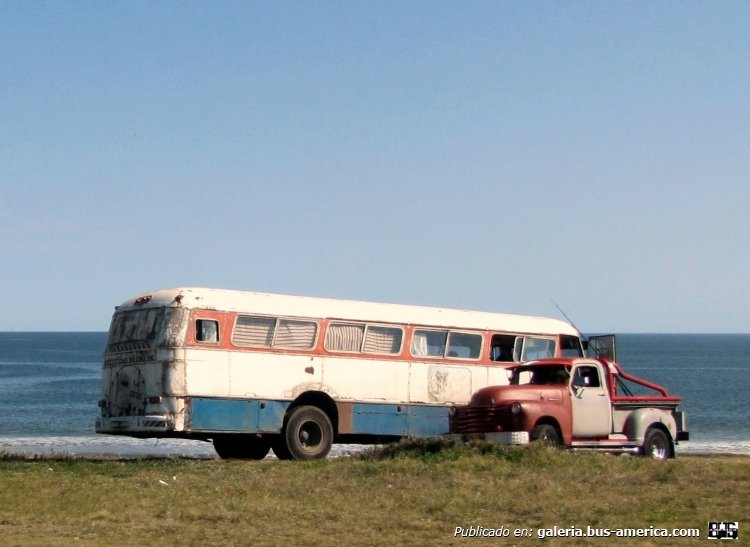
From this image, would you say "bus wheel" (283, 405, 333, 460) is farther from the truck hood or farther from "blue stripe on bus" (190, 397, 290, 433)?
the truck hood

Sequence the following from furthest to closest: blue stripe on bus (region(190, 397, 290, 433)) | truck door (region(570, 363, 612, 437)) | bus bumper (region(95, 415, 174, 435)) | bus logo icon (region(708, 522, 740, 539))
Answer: truck door (region(570, 363, 612, 437)), blue stripe on bus (region(190, 397, 290, 433)), bus bumper (region(95, 415, 174, 435)), bus logo icon (region(708, 522, 740, 539))

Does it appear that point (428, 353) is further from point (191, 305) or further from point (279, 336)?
point (191, 305)

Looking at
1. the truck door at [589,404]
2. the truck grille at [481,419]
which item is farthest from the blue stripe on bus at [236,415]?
the truck door at [589,404]

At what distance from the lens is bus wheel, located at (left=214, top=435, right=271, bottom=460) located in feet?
77.7

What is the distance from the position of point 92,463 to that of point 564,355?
10349mm

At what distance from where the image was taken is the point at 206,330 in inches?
824

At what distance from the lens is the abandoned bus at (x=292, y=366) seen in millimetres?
20625

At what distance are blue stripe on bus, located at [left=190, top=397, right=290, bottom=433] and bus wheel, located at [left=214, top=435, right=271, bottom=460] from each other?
6.91 feet

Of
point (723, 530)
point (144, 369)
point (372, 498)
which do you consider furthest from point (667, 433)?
point (144, 369)

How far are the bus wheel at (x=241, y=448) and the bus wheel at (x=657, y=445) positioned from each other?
746 cm

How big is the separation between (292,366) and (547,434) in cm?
488

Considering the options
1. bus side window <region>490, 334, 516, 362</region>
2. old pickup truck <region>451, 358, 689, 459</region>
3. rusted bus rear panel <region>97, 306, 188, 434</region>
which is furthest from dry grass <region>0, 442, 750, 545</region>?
bus side window <region>490, 334, 516, 362</region>

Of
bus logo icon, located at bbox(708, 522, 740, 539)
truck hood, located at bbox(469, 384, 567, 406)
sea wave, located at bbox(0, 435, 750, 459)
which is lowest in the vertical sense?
sea wave, located at bbox(0, 435, 750, 459)

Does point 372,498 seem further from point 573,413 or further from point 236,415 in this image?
point 573,413
